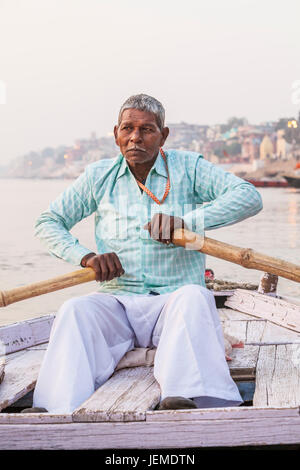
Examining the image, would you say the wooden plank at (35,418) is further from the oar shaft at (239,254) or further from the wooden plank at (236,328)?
the wooden plank at (236,328)

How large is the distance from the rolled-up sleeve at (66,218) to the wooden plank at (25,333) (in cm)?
56

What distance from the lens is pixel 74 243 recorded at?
8.93ft

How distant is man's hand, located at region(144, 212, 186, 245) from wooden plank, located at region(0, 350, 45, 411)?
784 millimetres

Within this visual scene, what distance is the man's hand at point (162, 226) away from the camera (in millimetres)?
2531

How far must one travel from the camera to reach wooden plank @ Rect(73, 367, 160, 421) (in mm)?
2049

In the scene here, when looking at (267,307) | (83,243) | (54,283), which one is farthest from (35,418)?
(83,243)

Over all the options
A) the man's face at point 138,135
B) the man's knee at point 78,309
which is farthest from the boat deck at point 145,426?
the man's face at point 138,135

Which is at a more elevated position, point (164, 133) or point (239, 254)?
point (164, 133)

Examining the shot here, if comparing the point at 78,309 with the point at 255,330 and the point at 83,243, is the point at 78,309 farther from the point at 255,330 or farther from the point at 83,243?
the point at 83,243

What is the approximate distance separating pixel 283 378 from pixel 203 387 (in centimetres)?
48

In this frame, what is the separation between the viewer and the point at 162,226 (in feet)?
8.29

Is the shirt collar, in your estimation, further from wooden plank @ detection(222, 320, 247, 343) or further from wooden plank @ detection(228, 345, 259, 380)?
wooden plank @ detection(222, 320, 247, 343)

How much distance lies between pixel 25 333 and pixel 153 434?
4.58 ft
